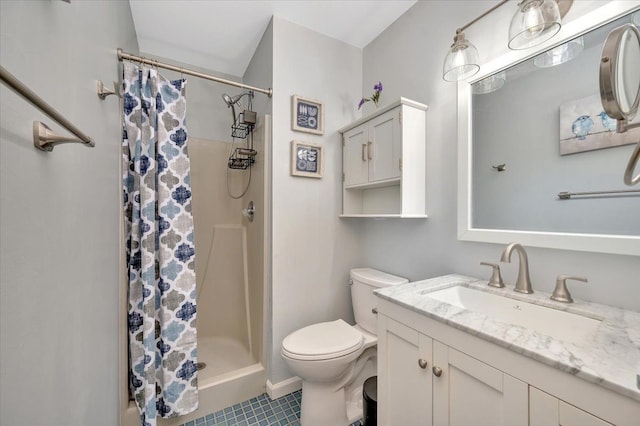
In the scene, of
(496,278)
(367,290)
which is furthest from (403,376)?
(367,290)

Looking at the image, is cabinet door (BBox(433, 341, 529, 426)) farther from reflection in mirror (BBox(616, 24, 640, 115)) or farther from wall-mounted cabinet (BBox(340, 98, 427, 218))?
wall-mounted cabinet (BBox(340, 98, 427, 218))

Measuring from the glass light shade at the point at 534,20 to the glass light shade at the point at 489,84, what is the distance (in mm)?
224

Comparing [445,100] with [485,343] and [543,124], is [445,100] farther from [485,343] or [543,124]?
[485,343]

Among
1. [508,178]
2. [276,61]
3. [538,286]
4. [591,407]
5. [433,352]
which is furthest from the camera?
[276,61]

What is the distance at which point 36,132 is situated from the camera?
529 millimetres

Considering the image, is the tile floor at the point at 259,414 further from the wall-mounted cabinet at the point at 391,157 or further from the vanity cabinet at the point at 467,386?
the wall-mounted cabinet at the point at 391,157

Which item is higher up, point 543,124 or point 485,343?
point 543,124

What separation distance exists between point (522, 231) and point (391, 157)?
0.74 m

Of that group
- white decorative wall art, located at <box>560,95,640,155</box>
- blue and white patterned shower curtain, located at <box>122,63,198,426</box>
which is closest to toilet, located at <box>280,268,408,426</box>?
blue and white patterned shower curtain, located at <box>122,63,198,426</box>

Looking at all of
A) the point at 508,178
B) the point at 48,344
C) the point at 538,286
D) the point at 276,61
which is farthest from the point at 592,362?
the point at 276,61

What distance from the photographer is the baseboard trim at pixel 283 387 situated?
164 centimetres

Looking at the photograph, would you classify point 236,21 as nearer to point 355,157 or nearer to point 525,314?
point 355,157

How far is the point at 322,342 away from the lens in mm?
1412

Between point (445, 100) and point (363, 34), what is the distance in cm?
94
